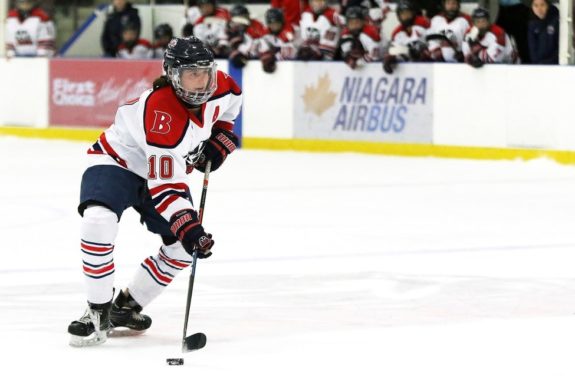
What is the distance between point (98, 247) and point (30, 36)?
423 inches

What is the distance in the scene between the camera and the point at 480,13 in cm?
1209

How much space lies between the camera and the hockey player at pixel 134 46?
14523 millimetres

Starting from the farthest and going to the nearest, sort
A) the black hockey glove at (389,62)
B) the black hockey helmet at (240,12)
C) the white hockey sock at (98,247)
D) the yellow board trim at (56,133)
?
the yellow board trim at (56,133) → the black hockey helmet at (240,12) → the black hockey glove at (389,62) → the white hockey sock at (98,247)

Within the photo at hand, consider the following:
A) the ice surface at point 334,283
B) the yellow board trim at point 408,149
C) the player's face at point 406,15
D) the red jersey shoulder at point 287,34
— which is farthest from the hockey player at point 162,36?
the ice surface at point 334,283

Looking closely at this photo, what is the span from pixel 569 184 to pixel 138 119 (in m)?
5.86

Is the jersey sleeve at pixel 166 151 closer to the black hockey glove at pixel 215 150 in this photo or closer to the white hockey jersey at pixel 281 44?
the black hockey glove at pixel 215 150

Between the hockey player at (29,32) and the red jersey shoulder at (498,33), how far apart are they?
4977 millimetres

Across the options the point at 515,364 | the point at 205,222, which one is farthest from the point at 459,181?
the point at 515,364

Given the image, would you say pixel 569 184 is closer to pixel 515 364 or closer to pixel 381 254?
pixel 381 254

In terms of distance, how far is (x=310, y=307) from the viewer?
5543 mm

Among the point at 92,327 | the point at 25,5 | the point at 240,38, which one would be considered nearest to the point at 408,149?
the point at 240,38

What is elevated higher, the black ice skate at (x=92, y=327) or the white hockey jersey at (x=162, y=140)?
the white hockey jersey at (x=162, y=140)

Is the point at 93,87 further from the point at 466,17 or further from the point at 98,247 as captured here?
the point at 98,247

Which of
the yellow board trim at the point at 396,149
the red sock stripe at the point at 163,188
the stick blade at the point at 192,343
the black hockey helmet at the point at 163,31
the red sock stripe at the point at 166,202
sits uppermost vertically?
the black hockey helmet at the point at 163,31
